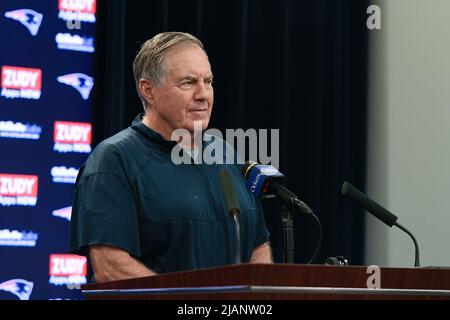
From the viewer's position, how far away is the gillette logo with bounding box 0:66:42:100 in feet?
14.3

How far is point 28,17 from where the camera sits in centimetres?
446

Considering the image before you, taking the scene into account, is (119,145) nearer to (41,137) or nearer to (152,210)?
(152,210)

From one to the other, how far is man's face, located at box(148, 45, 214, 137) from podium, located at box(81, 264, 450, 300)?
36.0 inches

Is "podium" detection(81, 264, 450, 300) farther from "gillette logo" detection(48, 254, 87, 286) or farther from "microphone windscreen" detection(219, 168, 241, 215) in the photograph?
"gillette logo" detection(48, 254, 87, 286)

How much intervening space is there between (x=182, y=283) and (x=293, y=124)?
11.7 ft

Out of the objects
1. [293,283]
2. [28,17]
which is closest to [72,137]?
[28,17]

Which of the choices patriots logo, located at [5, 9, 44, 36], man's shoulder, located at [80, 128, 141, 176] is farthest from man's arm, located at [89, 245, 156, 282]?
patriots logo, located at [5, 9, 44, 36]

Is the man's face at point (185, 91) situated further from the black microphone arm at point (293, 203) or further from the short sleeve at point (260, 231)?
the black microphone arm at point (293, 203)

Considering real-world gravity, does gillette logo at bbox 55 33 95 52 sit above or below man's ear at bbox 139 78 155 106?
above

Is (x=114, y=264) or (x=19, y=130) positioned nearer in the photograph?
(x=114, y=264)

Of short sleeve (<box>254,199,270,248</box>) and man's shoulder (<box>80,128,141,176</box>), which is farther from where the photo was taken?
short sleeve (<box>254,199,270,248</box>)

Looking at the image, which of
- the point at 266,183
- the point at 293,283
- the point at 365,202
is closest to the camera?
the point at 293,283

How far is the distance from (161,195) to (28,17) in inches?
93.1
